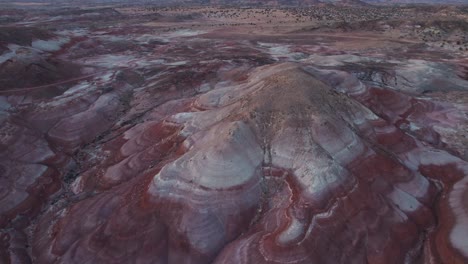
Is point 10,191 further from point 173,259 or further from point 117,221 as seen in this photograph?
point 173,259

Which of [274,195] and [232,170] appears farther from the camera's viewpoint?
[232,170]

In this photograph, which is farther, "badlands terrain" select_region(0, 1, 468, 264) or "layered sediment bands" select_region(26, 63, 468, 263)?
"badlands terrain" select_region(0, 1, 468, 264)

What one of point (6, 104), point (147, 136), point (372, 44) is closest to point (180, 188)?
point (147, 136)

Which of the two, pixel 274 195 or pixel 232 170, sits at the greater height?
pixel 232 170

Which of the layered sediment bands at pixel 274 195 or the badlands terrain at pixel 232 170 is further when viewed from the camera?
the badlands terrain at pixel 232 170
